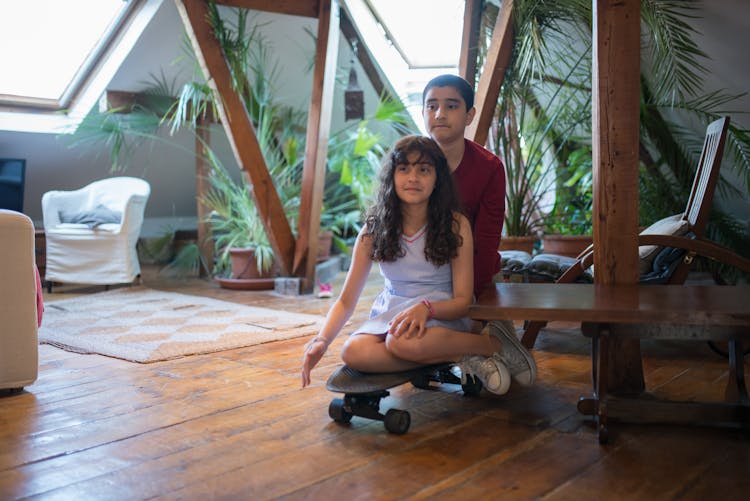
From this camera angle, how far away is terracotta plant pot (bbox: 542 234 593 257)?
3768mm

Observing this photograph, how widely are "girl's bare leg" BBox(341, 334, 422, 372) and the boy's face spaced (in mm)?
658

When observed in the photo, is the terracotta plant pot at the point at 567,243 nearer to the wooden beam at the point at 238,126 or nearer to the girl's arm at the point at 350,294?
the wooden beam at the point at 238,126

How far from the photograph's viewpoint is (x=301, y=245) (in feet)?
15.9

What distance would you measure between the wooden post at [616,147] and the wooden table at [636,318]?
7 cm

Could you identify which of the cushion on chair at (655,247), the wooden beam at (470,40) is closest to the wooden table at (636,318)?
the cushion on chair at (655,247)

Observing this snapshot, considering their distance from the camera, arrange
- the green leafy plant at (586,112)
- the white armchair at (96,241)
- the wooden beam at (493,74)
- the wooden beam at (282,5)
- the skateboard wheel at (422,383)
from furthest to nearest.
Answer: the white armchair at (96,241) → the wooden beam at (282,5) → the wooden beam at (493,74) → the green leafy plant at (586,112) → the skateboard wheel at (422,383)

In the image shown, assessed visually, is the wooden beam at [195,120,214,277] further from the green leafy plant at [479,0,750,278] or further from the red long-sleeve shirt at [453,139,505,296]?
the red long-sleeve shirt at [453,139,505,296]

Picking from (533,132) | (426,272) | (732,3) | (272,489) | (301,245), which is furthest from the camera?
(301,245)

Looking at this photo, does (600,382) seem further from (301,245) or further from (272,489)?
(301,245)

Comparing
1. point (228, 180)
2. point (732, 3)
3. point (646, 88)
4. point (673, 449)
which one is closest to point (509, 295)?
point (673, 449)

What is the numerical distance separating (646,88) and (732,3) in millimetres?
935

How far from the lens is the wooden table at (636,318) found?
1573 mm

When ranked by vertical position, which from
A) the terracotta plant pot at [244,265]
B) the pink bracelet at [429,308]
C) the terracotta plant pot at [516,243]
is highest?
the terracotta plant pot at [516,243]

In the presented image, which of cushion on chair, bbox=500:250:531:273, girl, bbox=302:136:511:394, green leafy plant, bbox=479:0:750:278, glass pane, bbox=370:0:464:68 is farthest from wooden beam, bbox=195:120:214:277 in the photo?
girl, bbox=302:136:511:394
